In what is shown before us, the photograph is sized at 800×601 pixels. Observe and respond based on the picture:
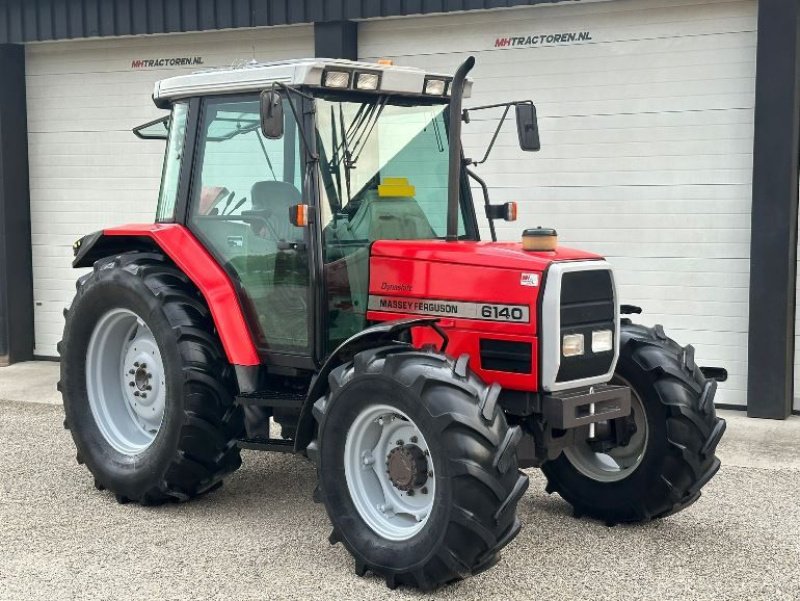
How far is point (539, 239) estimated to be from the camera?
514 cm

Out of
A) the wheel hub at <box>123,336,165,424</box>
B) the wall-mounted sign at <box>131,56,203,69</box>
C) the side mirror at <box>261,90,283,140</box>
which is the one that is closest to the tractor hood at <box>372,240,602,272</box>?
the side mirror at <box>261,90,283,140</box>

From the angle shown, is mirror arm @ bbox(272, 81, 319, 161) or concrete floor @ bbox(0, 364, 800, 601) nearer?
concrete floor @ bbox(0, 364, 800, 601)

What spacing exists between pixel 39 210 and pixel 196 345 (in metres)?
6.08

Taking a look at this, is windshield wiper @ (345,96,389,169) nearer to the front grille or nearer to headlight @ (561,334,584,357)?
the front grille

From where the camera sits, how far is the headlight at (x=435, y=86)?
5.81 m

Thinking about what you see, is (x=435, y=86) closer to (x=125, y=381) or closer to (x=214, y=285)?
(x=214, y=285)

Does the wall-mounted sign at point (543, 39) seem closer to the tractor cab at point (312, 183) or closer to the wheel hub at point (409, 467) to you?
the tractor cab at point (312, 183)

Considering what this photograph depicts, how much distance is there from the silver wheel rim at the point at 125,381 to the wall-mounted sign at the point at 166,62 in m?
4.68

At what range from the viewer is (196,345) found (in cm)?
575

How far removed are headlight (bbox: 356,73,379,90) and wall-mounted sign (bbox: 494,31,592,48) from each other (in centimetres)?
377

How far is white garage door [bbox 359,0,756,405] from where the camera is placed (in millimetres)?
8445

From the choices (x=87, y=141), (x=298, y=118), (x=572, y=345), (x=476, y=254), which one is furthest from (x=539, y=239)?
(x=87, y=141)

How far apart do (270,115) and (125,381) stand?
6.94ft

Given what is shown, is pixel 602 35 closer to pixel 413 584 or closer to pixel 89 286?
pixel 89 286
